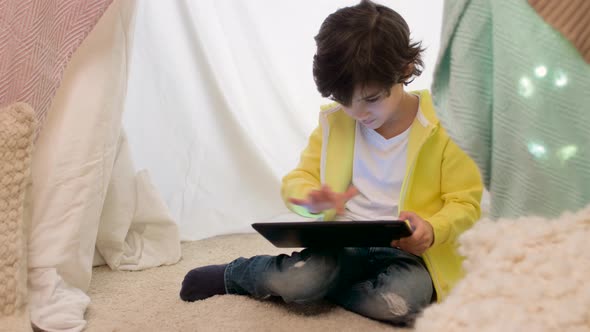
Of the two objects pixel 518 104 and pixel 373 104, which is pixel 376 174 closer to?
pixel 373 104

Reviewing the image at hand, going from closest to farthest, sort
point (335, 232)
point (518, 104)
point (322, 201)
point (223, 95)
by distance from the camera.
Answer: point (518, 104), point (335, 232), point (322, 201), point (223, 95)

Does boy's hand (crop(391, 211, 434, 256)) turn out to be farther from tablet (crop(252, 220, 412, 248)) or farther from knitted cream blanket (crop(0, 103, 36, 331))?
knitted cream blanket (crop(0, 103, 36, 331))

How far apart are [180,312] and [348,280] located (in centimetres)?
30

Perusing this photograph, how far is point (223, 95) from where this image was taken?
1.69 metres

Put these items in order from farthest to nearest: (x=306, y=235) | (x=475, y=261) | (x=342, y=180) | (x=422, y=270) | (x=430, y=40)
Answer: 1. (x=430, y=40)
2. (x=342, y=180)
3. (x=422, y=270)
4. (x=306, y=235)
5. (x=475, y=261)

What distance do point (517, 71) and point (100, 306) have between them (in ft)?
2.87

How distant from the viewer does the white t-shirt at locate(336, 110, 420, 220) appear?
1.19 meters

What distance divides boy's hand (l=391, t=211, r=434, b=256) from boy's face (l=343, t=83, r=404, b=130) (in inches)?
7.0

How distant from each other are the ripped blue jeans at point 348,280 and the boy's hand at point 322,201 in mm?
85

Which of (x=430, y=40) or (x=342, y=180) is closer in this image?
(x=342, y=180)

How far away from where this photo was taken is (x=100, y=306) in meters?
1.18

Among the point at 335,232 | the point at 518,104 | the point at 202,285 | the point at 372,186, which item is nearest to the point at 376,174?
the point at 372,186

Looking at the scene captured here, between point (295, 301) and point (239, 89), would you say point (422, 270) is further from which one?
point (239, 89)

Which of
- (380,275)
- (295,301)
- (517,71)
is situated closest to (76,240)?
(295,301)
